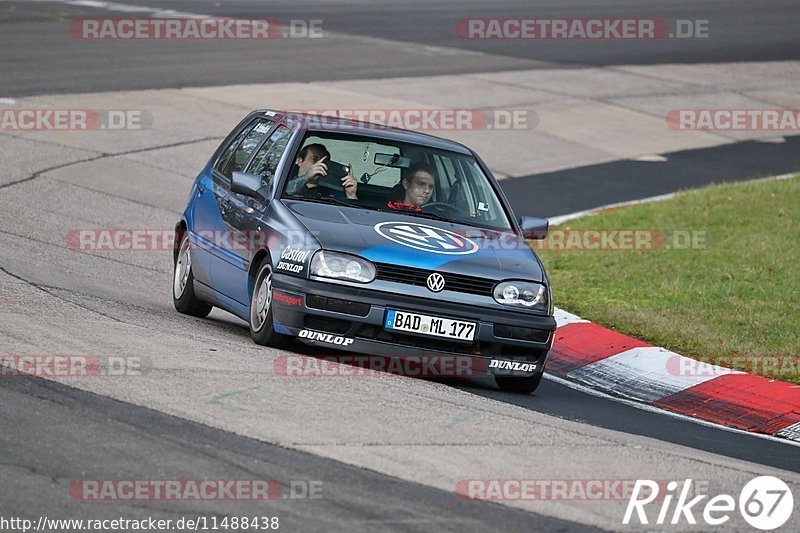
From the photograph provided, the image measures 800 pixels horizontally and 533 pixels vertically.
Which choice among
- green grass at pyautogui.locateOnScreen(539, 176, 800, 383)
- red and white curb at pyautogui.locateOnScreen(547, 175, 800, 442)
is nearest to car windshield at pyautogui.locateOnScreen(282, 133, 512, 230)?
red and white curb at pyautogui.locateOnScreen(547, 175, 800, 442)

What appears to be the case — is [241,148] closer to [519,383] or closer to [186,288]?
[186,288]

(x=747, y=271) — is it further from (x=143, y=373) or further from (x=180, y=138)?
(x=180, y=138)

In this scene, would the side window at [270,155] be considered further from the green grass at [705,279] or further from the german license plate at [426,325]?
the green grass at [705,279]

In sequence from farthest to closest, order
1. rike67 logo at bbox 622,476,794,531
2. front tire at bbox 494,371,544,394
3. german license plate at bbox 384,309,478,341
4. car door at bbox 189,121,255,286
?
car door at bbox 189,121,255,286
front tire at bbox 494,371,544,394
german license plate at bbox 384,309,478,341
rike67 logo at bbox 622,476,794,531

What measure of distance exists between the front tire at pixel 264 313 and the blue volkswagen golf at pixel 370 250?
0.04 feet

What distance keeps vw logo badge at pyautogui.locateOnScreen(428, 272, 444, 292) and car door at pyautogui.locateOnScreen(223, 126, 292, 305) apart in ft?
3.98

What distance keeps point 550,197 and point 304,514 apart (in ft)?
40.4

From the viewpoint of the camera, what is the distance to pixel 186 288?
33.6 ft

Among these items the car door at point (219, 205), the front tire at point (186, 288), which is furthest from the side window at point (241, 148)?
the front tire at point (186, 288)

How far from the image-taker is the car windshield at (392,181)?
9039mm

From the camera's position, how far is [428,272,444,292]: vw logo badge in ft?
26.5

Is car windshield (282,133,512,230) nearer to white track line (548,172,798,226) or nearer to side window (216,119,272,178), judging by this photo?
side window (216,119,272,178)

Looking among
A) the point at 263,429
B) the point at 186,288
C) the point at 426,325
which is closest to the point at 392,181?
the point at 426,325

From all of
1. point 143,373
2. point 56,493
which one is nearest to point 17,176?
point 143,373
